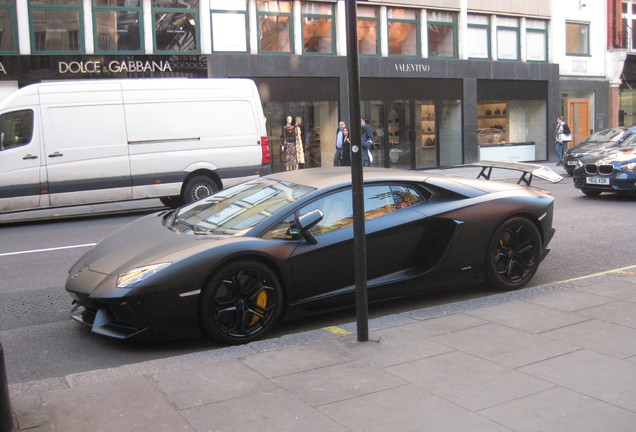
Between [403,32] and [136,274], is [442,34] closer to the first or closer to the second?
[403,32]

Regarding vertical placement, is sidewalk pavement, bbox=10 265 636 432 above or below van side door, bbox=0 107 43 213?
below

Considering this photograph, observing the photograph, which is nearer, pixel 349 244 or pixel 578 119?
pixel 349 244

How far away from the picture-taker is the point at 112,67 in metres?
19.8

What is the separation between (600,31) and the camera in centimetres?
3036

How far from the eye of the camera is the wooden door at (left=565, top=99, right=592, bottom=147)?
98.8 ft

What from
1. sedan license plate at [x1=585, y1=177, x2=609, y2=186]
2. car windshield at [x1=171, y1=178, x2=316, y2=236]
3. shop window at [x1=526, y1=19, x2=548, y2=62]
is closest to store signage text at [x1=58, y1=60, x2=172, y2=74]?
sedan license plate at [x1=585, y1=177, x2=609, y2=186]

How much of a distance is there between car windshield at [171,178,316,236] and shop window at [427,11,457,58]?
20387 mm

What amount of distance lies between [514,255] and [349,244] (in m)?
1.92

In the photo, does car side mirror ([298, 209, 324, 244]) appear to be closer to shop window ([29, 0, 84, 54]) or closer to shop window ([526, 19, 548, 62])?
shop window ([29, 0, 84, 54])

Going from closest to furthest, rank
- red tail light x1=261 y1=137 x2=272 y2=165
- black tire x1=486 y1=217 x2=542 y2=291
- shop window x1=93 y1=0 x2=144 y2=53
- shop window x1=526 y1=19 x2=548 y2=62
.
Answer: black tire x1=486 y1=217 x2=542 y2=291 → red tail light x1=261 y1=137 x2=272 y2=165 → shop window x1=93 y1=0 x2=144 y2=53 → shop window x1=526 y1=19 x2=548 y2=62

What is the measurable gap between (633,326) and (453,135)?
21.8 m

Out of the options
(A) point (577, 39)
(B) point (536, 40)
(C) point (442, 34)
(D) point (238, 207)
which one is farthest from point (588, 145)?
(D) point (238, 207)

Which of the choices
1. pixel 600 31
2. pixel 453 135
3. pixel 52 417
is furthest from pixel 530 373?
pixel 600 31

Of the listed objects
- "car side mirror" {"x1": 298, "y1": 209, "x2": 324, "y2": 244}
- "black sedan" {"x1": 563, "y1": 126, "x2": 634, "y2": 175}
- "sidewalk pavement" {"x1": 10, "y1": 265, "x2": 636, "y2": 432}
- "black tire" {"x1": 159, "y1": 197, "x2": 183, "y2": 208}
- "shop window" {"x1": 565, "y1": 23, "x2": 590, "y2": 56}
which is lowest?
"sidewalk pavement" {"x1": 10, "y1": 265, "x2": 636, "y2": 432}
